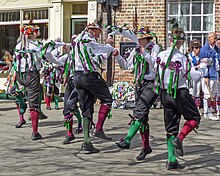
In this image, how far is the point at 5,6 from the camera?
17.4 metres

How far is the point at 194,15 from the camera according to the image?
14.2 m

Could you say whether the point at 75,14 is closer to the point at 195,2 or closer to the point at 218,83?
the point at 195,2

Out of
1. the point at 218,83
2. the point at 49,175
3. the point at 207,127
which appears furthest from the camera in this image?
the point at 218,83

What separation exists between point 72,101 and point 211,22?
6465 millimetres

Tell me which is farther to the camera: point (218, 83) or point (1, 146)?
point (218, 83)

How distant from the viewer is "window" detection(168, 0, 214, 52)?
14.0 meters

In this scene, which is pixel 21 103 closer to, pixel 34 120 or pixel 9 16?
pixel 34 120

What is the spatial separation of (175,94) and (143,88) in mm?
927

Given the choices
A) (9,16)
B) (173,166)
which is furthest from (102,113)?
(9,16)

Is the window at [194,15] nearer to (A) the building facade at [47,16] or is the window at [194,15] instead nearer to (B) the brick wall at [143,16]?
(B) the brick wall at [143,16]

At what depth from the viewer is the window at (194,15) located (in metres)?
14.0

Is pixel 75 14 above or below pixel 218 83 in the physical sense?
above

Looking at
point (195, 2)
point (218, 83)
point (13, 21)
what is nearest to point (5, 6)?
point (13, 21)

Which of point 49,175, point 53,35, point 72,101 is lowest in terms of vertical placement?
point 49,175
